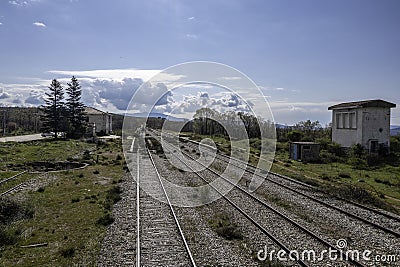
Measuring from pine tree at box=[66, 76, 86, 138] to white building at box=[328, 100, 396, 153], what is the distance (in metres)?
40.9

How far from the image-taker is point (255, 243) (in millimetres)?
9680

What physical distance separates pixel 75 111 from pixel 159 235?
5530cm

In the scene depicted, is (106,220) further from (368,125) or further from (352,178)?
(368,125)

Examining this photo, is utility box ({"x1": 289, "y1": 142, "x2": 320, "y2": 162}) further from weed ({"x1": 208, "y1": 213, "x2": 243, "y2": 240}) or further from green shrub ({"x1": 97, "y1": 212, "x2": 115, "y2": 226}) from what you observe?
green shrub ({"x1": 97, "y1": 212, "x2": 115, "y2": 226})

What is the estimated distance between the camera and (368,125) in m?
34.1

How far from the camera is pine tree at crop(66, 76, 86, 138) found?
60566 millimetres

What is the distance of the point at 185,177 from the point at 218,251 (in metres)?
12.3

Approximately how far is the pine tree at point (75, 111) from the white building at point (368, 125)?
40905mm

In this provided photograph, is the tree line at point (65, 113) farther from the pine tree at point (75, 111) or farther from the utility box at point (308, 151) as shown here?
the utility box at point (308, 151)

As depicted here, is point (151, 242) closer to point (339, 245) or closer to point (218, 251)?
point (218, 251)

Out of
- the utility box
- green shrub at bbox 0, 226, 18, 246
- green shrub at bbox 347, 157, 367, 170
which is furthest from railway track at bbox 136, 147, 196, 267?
the utility box

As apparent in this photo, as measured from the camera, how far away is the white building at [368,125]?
34000mm

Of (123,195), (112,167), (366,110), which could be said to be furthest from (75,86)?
(123,195)

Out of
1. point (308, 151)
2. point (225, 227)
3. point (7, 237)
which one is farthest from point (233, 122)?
point (7, 237)
